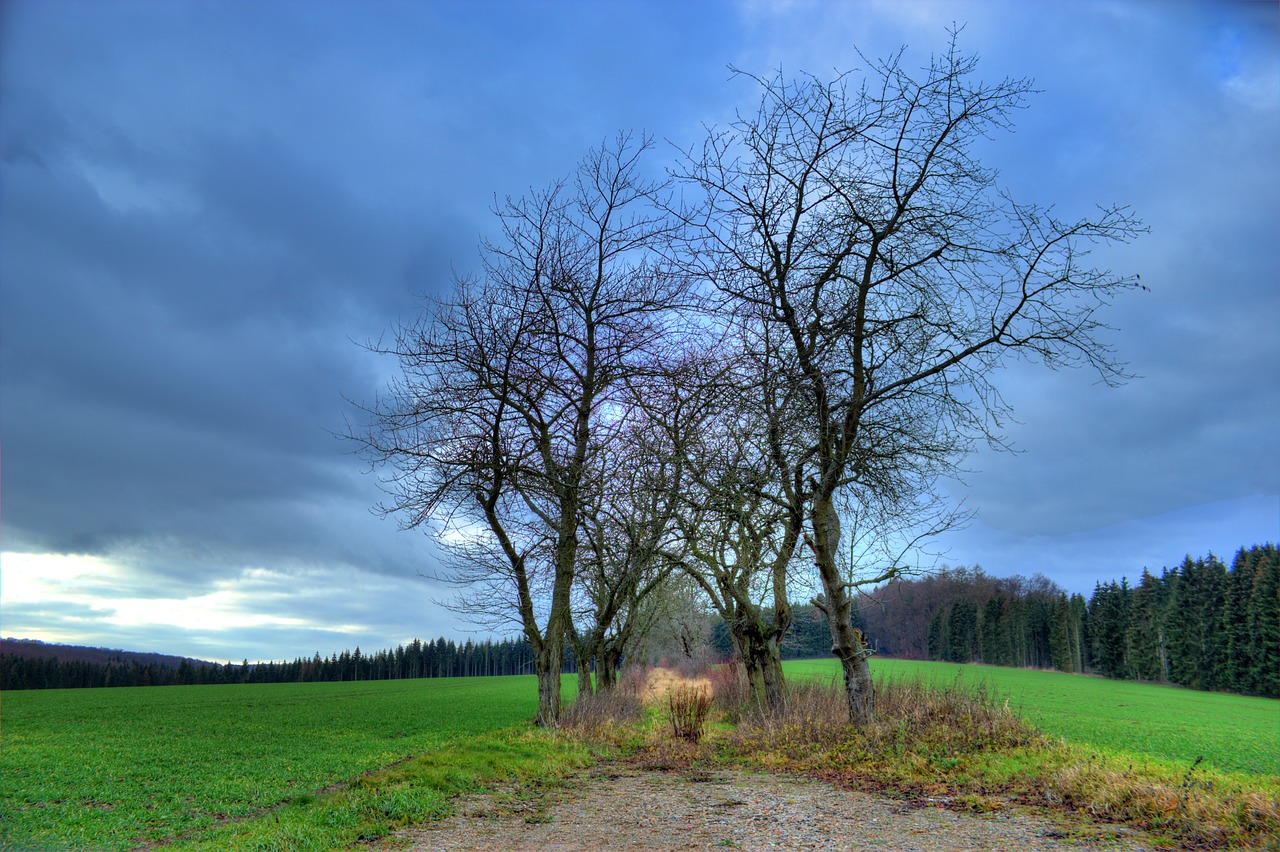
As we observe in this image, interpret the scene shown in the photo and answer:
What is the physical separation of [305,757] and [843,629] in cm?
1728

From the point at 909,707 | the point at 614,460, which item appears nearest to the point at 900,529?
the point at 909,707

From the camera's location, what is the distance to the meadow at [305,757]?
8.89m

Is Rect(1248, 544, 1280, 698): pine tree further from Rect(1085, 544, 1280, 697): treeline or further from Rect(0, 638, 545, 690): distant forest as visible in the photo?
Rect(0, 638, 545, 690): distant forest

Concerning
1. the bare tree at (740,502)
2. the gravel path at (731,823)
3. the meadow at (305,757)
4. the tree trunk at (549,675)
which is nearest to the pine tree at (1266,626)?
the meadow at (305,757)

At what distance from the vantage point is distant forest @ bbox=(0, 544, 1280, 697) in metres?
55.9

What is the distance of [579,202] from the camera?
15.4m

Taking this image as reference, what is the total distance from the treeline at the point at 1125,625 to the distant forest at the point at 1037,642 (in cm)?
12

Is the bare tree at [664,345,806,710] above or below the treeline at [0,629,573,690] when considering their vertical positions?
above

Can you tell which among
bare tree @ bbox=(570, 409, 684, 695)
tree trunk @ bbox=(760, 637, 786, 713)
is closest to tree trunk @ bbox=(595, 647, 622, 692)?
bare tree @ bbox=(570, 409, 684, 695)

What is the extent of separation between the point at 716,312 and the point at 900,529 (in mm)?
5371

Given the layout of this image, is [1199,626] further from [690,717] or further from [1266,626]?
[690,717]

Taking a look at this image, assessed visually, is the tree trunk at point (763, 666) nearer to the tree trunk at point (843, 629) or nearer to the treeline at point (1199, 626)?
the tree trunk at point (843, 629)

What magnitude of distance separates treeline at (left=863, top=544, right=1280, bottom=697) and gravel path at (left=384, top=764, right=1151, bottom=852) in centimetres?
2635

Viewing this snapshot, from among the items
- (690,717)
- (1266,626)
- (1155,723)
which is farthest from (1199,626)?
(690,717)
